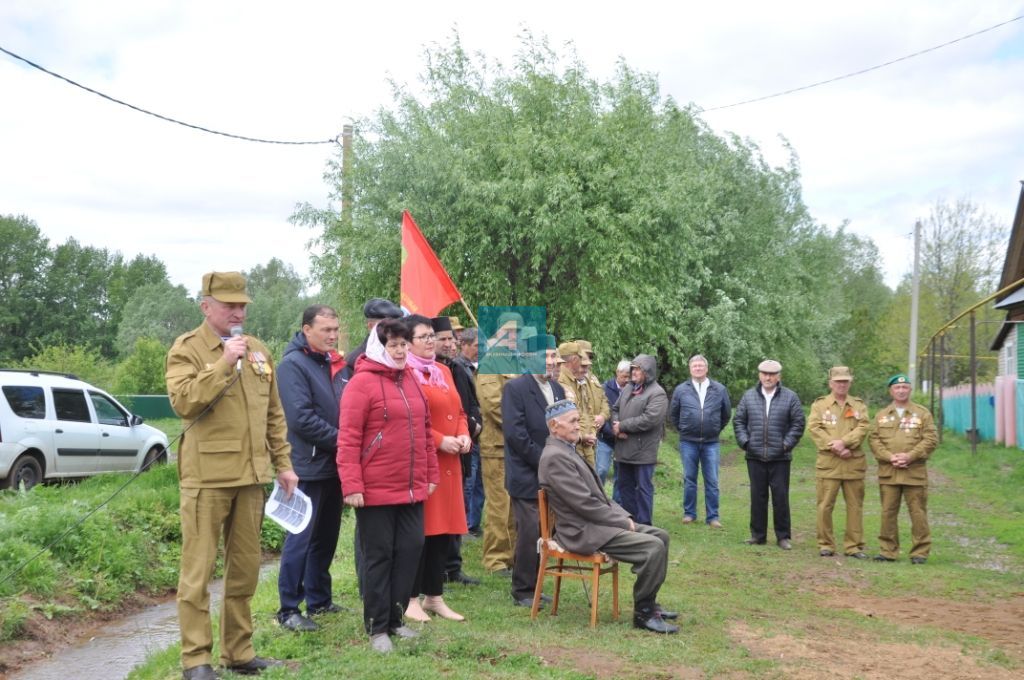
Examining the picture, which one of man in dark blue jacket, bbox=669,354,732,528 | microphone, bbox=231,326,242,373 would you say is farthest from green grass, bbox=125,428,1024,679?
microphone, bbox=231,326,242,373

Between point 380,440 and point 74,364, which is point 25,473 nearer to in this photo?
point 380,440

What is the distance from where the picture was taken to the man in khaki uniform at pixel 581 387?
30.1 ft

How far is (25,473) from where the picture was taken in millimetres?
13641

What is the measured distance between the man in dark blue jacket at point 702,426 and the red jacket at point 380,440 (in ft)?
22.9

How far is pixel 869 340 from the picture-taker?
139ft

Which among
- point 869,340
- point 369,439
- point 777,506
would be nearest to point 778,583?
point 777,506

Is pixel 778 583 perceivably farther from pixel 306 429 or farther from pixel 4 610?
pixel 4 610

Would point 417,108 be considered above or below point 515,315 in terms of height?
above

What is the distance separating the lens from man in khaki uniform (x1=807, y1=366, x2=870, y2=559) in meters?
10.5

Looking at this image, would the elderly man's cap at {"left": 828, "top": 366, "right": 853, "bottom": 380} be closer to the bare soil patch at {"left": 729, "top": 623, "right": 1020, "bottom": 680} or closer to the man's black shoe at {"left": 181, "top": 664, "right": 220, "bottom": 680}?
the bare soil patch at {"left": 729, "top": 623, "right": 1020, "bottom": 680}

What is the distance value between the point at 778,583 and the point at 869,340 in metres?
36.2

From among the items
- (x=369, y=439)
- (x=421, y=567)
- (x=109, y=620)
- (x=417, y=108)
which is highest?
(x=417, y=108)

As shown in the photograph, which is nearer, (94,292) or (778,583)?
(778,583)

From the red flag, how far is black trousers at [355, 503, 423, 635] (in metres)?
3.78
